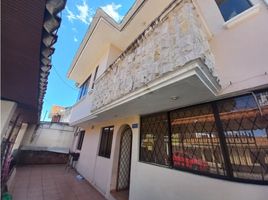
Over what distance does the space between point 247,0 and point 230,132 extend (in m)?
2.95

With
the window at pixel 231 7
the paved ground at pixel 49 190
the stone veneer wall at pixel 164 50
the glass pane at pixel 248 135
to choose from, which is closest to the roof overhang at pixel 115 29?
the window at pixel 231 7

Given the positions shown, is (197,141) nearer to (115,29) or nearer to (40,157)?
(115,29)

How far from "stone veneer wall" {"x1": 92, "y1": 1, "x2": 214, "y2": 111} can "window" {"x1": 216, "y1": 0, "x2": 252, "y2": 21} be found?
178 cm

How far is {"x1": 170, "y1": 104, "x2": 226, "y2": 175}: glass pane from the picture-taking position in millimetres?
2658

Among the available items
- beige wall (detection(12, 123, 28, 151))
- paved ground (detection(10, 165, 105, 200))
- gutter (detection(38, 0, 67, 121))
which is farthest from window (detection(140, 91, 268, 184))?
beige wall (detection(12, 123, 28, 151))

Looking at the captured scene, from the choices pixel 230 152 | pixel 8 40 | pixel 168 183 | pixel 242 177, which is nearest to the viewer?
pixel 8 40

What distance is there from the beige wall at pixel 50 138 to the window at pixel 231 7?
45.7 feet

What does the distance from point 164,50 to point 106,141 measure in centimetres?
550

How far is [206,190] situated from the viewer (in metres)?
2.47

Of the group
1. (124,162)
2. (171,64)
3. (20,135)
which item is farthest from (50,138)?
(171,64)

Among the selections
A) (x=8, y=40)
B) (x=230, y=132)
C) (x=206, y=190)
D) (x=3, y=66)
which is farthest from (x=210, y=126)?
(x=3, y=66)

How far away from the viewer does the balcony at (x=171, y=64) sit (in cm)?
196

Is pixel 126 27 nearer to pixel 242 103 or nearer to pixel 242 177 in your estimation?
pixel 242 103

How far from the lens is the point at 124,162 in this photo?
5.75 meters
